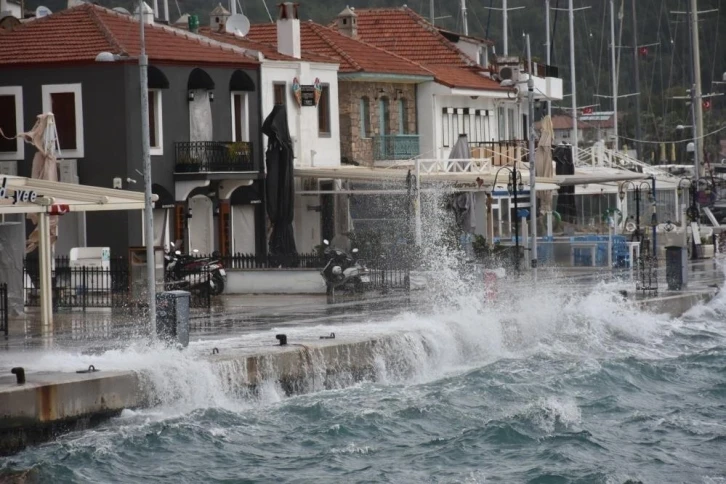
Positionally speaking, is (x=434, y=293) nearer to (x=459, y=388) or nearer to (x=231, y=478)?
(x=459, y=388)

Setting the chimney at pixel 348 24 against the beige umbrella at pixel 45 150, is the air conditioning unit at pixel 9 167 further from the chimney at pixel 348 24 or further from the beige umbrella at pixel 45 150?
the chimney at pixel 348 24

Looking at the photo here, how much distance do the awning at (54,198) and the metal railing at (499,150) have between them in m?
24.0

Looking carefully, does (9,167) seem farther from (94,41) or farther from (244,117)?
(244,117)

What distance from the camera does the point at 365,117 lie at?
52.8 m

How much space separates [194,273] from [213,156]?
7.73 meters

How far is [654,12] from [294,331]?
9699cm

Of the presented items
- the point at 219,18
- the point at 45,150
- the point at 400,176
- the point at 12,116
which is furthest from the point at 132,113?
the point at 219,18

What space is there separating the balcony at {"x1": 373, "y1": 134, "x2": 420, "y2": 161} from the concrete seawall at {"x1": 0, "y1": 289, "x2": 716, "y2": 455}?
2352 cm

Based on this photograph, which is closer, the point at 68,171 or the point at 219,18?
the point at 68,171

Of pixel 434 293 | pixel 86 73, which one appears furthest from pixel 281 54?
pixel 434 293

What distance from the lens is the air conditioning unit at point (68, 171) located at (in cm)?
4131

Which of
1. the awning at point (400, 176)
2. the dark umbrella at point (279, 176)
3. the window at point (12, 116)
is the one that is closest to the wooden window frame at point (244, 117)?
the awning at point (400, 176)

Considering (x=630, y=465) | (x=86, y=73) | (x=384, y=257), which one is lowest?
(x=630, y=465)

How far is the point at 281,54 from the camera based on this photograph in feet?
160
